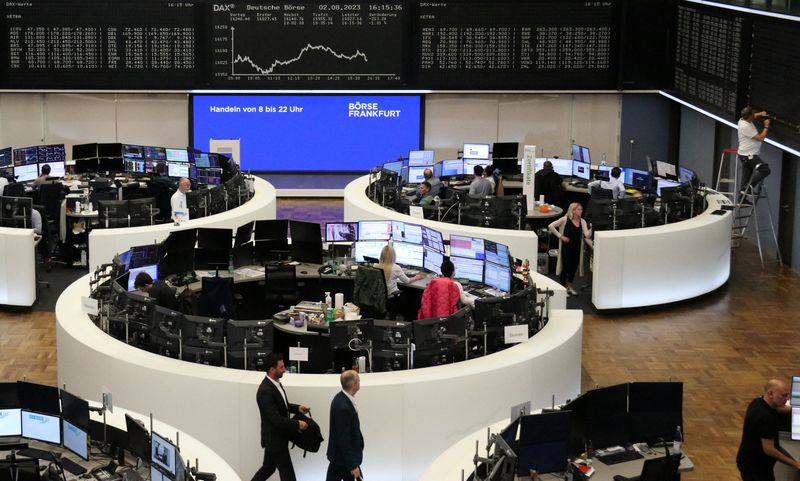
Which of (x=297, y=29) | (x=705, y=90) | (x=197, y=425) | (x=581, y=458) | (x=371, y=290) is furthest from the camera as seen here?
(x=297, y=29)

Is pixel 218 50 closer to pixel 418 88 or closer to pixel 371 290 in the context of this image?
pixel 418 88

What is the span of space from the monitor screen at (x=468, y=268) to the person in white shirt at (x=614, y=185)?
514cm

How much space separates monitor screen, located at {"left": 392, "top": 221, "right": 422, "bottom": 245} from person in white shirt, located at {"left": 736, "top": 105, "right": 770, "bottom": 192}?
203 inches

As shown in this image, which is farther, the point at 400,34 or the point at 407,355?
the point at 400,34

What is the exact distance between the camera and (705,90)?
18.5 meters

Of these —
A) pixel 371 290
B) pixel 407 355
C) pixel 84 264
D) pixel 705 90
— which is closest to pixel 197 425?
pixel 407 355

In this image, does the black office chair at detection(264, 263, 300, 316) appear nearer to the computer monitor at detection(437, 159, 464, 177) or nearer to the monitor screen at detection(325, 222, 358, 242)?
the monitor screen at detection(325, 222, 358, 242)

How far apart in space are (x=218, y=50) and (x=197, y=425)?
11.4m

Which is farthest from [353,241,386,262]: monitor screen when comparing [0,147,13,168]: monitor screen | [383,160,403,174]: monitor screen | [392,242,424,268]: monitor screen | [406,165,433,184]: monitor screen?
[0,147,13,168]: monitor screen

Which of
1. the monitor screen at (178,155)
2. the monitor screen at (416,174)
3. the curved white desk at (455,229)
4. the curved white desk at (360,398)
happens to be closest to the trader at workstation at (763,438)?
the curved white desk at (360,398)

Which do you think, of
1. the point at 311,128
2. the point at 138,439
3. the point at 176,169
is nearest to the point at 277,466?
the point at 138,439

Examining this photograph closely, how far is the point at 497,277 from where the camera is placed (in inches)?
484

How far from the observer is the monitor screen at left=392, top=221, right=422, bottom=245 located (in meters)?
13.2

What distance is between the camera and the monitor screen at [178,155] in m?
18.8
